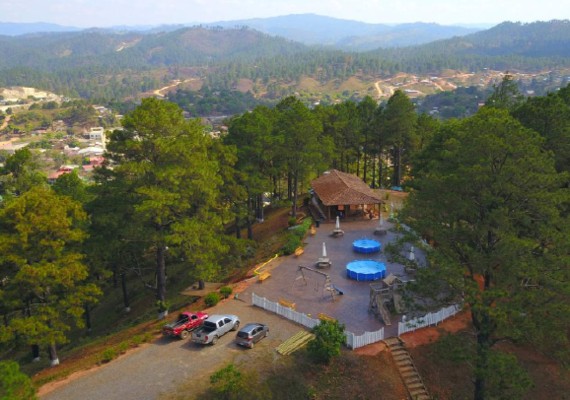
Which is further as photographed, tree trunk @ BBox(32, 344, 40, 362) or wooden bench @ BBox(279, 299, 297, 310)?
tree trunk @ BBox(32, 344, 40, 362)

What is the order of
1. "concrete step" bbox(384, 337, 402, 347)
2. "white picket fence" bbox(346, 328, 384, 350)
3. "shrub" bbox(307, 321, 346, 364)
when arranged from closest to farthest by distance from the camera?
1. "shrub" bbox(307, 321, 346, 364)
2. "white picket fence" bbox(346, 328, 384, 350)
3. "concrete step" bbox(384, 337, 402, 347)

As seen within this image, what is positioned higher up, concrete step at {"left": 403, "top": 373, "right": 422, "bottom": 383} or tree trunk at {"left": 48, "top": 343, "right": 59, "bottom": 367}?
concrete step at {"left": 403, "top": 373, "right": 422, "bottom": 383}

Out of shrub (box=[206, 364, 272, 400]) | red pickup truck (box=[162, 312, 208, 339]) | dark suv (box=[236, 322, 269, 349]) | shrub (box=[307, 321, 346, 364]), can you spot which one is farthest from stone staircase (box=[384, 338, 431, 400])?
red pickup truck (box=[162, 312, 208, 339])

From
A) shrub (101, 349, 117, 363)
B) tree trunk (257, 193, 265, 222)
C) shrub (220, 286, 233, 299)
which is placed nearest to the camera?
shrub (101, 349, 117, 363)

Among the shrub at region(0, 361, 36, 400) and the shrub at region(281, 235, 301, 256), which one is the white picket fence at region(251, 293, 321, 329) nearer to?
the shrub at region(281, 235, 301, 256)

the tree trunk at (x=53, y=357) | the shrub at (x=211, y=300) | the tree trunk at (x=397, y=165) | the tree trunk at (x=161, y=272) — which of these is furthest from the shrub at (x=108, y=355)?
the tree trunk at (x=397, y=165)

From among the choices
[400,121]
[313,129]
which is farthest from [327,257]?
[400,121]

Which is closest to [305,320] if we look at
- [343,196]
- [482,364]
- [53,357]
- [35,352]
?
[482,364]

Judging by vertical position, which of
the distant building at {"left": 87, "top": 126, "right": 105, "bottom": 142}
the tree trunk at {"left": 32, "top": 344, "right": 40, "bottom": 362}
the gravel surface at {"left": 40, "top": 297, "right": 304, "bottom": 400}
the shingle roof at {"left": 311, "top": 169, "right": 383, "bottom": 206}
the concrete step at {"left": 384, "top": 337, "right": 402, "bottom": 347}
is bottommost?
the distant building at {"left": 87, "top": 126, "right": 105, "bottom": 142}
